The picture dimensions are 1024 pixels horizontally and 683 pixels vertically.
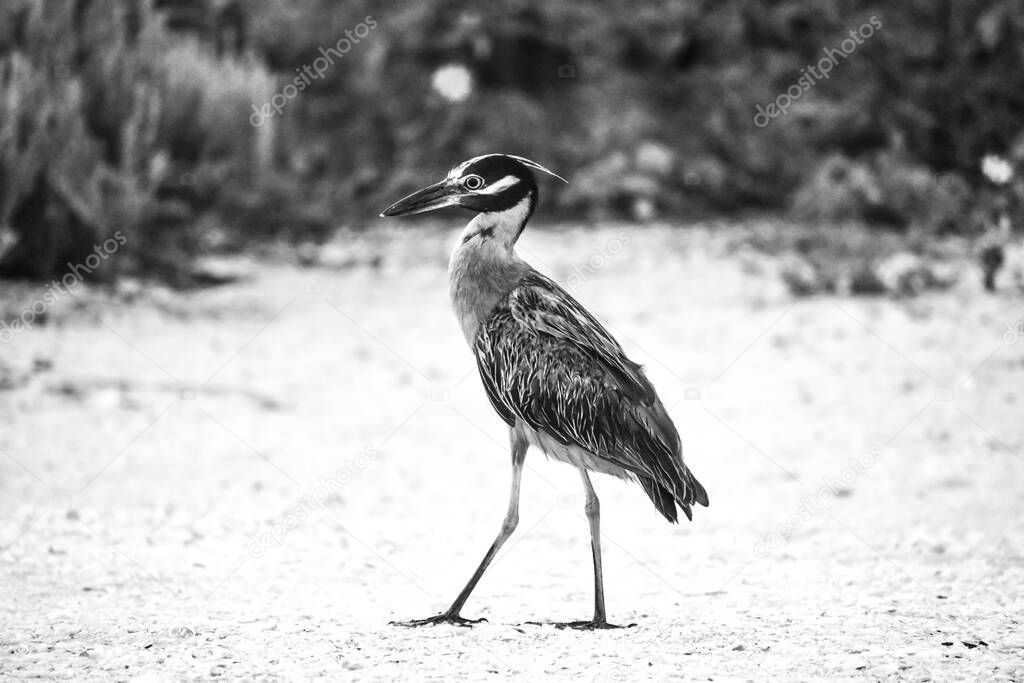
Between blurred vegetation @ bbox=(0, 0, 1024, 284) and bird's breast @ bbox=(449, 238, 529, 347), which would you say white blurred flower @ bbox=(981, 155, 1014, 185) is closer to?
blurred vegetation @ bbox=(0, 0, 1024, 284)

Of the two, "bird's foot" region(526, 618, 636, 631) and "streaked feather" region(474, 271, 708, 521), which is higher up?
"streaked feather" region(474, 271, 708, 521)

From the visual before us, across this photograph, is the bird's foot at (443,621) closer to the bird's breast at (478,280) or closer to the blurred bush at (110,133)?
the bird's breast at (478,280)

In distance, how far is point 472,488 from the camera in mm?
6875

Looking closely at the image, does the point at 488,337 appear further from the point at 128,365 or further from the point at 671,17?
the point at 671,17

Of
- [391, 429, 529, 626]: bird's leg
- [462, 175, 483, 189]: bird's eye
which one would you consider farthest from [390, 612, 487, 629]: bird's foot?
[462, 175, 483, 189]: bird's eye

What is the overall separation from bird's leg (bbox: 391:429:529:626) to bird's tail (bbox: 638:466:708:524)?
20.3 inches

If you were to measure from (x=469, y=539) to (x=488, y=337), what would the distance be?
1.48 metres

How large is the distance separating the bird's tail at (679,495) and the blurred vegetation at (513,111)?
6.12 meters

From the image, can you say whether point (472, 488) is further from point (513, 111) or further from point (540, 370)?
point (513, 111)

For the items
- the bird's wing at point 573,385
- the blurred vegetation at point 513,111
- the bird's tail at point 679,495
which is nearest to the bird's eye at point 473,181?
the bird's wing at point 573,385

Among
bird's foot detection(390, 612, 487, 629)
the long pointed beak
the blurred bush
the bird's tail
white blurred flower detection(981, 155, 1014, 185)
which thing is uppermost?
white blurred flower detection(981, 155, 1014, 185)

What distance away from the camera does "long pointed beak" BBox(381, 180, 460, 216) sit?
195 inches

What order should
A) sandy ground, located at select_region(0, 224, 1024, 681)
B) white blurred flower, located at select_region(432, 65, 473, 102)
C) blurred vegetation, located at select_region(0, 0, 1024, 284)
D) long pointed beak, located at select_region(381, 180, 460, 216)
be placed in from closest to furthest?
sandy ground, located at select_region(0, 224, 1024, 681), long pointed beak, located at select_region(381, 180, 460, 216), blurred vegetation, located at select_region(0, 0, 1024, 284), white blurred flower, located at select_region(432, 65, 473, 102)

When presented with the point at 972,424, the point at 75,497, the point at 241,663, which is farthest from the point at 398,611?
the point at 972,424
